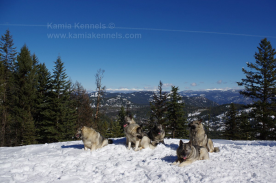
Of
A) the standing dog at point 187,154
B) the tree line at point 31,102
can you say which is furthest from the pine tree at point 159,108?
the standing dog at point 187,154

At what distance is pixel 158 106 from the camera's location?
2895 cm

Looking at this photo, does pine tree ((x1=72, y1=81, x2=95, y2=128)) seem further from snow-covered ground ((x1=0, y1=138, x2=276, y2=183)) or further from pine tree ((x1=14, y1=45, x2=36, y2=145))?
snow-covered ground ((x1=0, y1=138, x2=276, y2=183))

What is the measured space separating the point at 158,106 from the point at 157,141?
69.2ft

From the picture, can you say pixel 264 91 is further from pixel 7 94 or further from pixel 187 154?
pixel 7 94

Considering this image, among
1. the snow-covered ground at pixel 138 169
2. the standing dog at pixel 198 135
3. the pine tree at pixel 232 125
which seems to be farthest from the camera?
the pine tree at pixel 232 125

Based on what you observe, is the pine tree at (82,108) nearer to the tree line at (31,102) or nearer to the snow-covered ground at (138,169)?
the tree line at (31,102)

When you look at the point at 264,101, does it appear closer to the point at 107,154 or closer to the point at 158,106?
the point at 158,106

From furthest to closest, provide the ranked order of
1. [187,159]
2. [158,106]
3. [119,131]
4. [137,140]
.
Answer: [119,131] → [158,106] → [137,140] → [187,159]

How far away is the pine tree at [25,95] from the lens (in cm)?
2370

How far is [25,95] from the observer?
25219 mm

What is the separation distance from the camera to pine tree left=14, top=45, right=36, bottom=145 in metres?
23.7

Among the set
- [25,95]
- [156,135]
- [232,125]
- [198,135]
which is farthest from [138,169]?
[232,125]

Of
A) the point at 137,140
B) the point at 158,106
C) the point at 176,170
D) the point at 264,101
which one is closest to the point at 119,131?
the point at 158,106

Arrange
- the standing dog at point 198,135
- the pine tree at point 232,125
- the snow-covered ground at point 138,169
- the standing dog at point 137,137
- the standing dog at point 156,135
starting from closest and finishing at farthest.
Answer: the snow-covered ground at point 138,169
the standing dog at point 198,135
the standing dog at point 137,137
the standing dog at point 156,135
the pine tree at point 232,125
